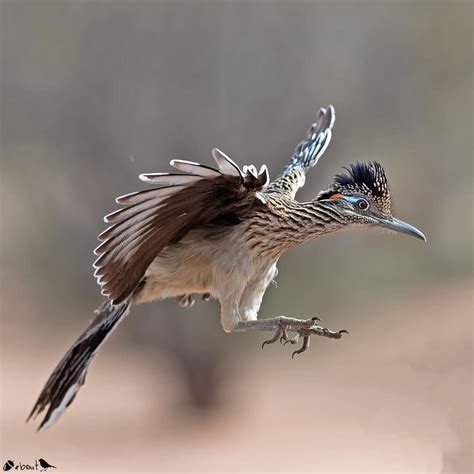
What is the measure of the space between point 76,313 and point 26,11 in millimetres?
6132

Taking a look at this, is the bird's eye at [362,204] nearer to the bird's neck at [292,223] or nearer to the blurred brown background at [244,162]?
the bird's neck at [292,223]

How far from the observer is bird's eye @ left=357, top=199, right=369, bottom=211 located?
5.57 metres

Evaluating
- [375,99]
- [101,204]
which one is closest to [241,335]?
[101,204]

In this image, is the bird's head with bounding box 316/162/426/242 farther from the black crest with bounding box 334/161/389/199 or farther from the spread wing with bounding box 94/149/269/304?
the spread wing with bounding box 94/149/269/304

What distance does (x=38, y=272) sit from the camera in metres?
18.6

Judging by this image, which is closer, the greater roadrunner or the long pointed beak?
the greater roadrunner

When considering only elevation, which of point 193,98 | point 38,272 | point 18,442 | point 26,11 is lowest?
point 18,442

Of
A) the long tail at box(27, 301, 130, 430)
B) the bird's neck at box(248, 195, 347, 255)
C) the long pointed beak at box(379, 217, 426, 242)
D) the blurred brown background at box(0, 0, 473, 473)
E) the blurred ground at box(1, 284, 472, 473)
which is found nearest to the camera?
the bird's neck at box(248, 195, 347, 255)

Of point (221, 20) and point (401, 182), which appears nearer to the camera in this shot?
point (221, 20)

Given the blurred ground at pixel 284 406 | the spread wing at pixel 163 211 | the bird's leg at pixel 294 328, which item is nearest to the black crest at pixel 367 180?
the spread wing at pixel 163 211

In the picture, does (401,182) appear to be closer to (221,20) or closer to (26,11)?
(221,20)

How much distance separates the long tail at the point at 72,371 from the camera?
19.3 ft

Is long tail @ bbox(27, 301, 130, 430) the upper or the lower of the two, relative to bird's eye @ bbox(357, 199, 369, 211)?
lower

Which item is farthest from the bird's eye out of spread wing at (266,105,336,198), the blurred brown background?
the blurred brown background
